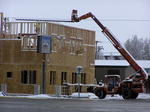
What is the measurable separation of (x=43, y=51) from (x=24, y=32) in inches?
185

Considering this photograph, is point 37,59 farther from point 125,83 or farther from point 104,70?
Answer: point 104,70

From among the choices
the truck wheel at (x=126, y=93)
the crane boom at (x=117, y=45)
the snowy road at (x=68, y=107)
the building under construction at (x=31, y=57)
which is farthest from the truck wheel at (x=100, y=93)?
the snowy road at (x=68, y=107)

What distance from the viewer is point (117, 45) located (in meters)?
40.6

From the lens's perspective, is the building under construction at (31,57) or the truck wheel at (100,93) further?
the building under construction at (31,57)

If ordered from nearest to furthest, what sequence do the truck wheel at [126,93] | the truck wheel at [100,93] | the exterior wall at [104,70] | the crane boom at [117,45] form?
the truck wheel at [126,93]
the crane boom at [117,45]
the truck wheel at [100,93]
the exterior wall at [104,70]

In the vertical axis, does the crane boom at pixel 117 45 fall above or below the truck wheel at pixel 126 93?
above

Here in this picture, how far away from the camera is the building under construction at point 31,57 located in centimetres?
4553

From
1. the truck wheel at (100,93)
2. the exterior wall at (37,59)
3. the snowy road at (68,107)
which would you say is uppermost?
the exterior wall at (37,59)

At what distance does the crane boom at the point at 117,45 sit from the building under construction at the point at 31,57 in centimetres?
346

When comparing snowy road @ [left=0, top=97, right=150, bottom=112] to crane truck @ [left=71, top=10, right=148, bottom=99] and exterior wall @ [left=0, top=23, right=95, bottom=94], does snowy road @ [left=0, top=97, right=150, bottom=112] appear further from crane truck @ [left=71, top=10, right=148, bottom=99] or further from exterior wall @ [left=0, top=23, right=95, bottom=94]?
exterior wall @ [left=0, top=23, right=95, bottom=94]

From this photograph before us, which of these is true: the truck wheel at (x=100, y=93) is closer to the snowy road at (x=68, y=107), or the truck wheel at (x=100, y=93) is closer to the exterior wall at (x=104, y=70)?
the snowy road at (x=68, y=107)

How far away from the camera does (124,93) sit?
3853 cm

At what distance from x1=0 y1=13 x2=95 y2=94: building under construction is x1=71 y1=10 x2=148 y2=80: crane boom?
3461 mm

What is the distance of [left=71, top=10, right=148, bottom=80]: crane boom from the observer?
127 feet
